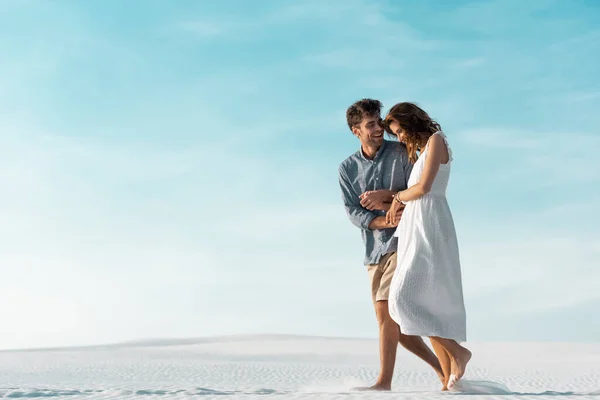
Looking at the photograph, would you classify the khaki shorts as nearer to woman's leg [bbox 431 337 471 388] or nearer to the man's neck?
woman's leg [bbox 431 337 471 388]

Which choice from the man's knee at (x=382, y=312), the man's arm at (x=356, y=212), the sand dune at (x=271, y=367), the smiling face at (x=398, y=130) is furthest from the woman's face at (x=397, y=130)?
the sand dune at (x=271, y=367)

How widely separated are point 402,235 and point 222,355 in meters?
15.8

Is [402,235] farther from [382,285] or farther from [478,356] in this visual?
[478,356]

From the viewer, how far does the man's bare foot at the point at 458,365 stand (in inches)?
195

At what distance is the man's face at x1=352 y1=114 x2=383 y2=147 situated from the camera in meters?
5.71

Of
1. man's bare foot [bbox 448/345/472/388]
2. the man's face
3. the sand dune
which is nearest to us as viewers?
man's bare foot [bbox 448/345/472/388]

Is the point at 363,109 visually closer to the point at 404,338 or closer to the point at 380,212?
the point at 380,212

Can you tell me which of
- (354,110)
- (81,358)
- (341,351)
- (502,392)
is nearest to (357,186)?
(354,110)

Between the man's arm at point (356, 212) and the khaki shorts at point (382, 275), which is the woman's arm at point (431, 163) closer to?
the man's arm at point (356, 212)

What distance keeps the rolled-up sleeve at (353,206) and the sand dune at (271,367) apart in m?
1.48

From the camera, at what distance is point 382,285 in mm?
5688

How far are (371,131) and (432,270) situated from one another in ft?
4.35

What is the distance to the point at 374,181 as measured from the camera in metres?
5.84

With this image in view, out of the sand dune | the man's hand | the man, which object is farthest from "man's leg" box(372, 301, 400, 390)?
the man's hand
